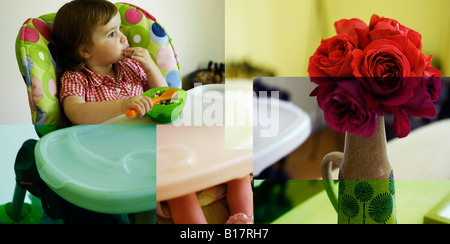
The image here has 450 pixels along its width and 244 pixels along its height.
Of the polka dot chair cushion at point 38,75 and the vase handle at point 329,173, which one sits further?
the polka dot chair cushion at point 38,75

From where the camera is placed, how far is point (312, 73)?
0.41 metres

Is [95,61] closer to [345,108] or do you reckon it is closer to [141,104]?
[141,104]

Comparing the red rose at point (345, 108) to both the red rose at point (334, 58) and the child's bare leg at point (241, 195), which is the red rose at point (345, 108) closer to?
the red rose at point (334, 58)

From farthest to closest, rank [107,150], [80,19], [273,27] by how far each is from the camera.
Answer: [273,27] → [80,19] → [107,150]

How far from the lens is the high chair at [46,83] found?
44cm

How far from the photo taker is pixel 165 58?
934mm

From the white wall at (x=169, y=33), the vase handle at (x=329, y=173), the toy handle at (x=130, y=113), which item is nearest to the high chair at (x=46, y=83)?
the toy handle at (x=130, y=113)

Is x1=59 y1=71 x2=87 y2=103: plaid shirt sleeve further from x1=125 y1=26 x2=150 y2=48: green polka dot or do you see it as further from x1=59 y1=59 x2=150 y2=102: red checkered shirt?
x1=125 y1=26 x2=150 y2=48: green polka dot

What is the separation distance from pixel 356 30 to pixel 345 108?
0.28ft

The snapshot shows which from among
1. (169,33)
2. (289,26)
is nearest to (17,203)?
→ (169,33)

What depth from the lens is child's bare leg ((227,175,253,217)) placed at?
1.42 feet

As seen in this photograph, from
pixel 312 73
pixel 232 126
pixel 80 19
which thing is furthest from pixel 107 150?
pixel 80 19
